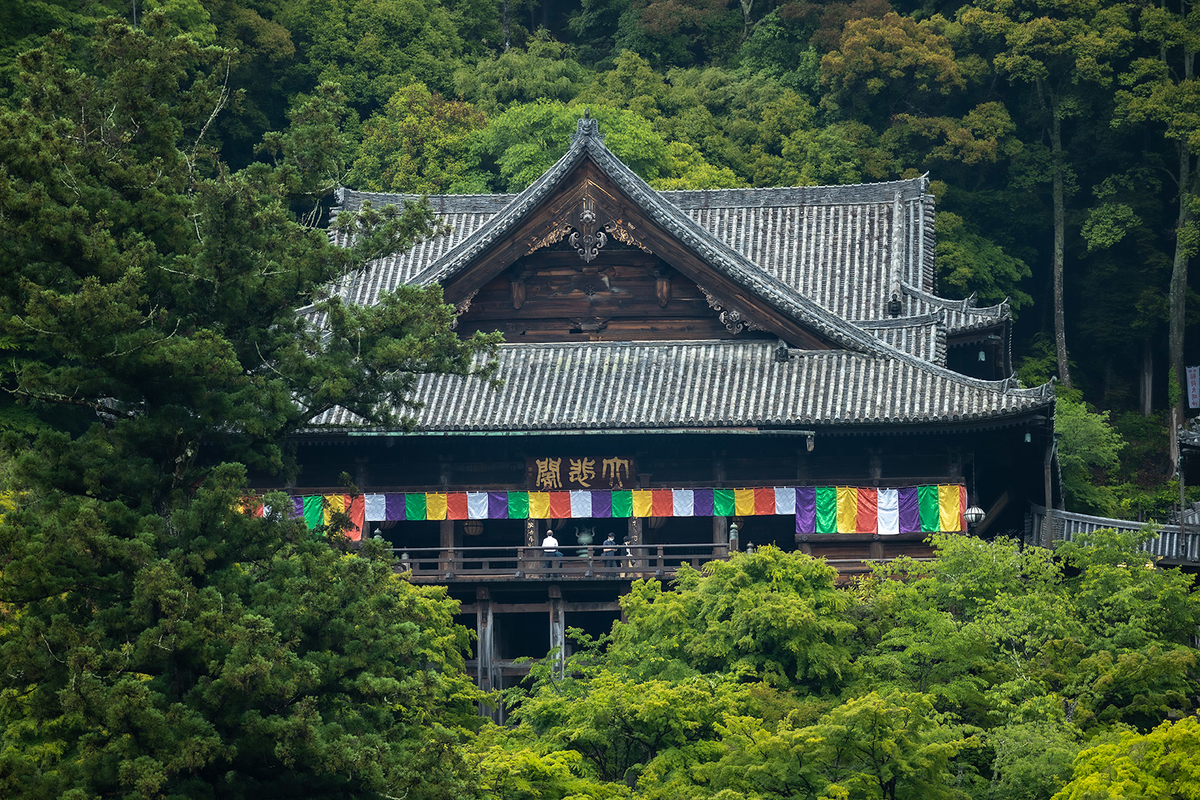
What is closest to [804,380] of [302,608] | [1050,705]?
[1050,705]

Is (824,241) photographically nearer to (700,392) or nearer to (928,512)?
(700,392)

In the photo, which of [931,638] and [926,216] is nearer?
[931,638]

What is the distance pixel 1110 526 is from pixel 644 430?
357 inches

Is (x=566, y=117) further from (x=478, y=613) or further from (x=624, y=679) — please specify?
(x=624, y=679)

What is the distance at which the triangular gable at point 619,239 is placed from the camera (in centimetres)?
3306

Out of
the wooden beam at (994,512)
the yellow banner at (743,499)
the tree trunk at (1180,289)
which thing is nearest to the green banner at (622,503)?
the yellow banner at (743,499)

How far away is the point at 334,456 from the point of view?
3322 centimetres

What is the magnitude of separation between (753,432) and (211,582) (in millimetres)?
14617

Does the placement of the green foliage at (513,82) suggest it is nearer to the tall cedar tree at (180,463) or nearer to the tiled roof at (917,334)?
the tiled roof at (917,334)

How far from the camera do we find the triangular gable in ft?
108

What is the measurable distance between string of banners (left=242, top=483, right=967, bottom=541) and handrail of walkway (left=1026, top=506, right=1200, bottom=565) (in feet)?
7.25

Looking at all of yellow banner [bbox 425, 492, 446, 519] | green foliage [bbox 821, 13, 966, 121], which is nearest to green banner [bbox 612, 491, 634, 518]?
yellow banner [bbox 425, 492, 446, 519]

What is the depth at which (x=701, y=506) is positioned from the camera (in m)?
32.3

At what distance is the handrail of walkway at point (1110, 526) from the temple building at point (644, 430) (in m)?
0.96
